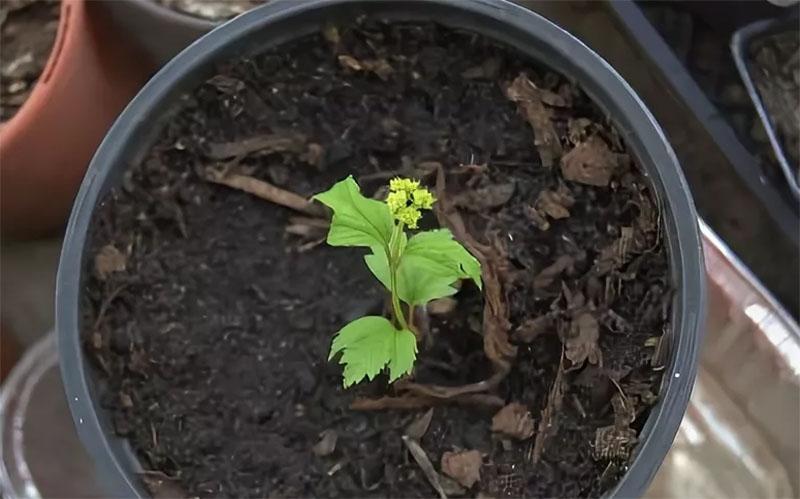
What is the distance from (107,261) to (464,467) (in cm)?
30

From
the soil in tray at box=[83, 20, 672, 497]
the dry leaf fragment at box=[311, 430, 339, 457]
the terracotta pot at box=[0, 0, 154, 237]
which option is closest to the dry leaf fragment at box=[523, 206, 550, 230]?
the soil in tray at box=[83, 20, 672, 497]

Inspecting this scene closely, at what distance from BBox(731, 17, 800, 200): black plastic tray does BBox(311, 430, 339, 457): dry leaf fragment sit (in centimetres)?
51

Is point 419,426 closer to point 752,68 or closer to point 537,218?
point 537,218

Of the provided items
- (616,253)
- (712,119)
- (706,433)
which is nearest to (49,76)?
(616,253)

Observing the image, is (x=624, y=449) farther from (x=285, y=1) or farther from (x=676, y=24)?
(x=676, y=24)

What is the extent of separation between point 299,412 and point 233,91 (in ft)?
0.81

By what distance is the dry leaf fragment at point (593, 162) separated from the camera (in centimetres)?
72

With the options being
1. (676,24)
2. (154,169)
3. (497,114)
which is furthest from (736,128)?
(154,169)

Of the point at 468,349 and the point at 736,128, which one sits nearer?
the point at 468,349

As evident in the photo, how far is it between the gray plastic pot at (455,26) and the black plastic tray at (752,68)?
0.33m

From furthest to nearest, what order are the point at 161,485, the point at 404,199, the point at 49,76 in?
1. the point at 49,76
2. the point at 161,485
3. the point at 404,199

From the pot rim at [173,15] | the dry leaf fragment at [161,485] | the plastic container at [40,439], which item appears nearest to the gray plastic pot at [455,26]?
the dry leaf fragment at [161,485]

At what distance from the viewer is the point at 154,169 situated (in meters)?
0.75

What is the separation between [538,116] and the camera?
739mm
